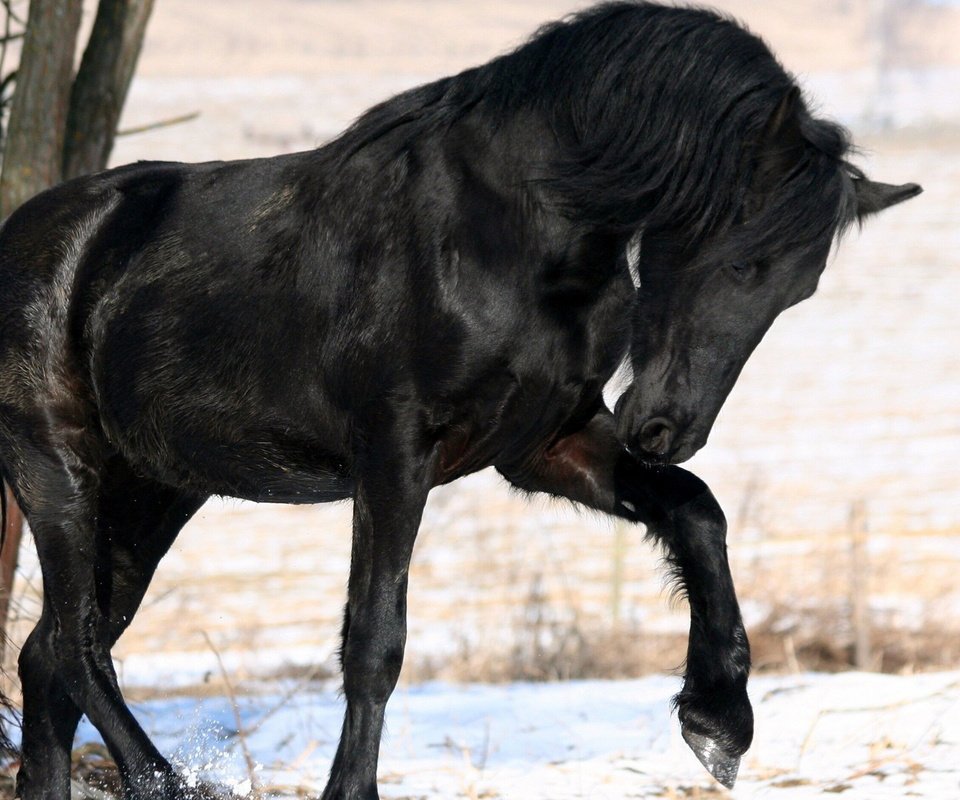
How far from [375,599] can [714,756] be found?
3.62ft

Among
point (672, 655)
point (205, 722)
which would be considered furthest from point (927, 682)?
point (205, 722)

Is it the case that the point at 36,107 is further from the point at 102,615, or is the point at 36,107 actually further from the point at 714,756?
the point at 714,756

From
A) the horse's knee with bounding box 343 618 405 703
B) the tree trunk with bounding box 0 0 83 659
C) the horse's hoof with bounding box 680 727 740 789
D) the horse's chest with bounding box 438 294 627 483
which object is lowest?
the horse's hoof with bounding box 680 727 740 789

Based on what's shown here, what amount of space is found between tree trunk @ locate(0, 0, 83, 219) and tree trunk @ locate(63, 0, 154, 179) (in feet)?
1.11

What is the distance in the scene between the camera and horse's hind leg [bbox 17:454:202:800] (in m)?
4.23

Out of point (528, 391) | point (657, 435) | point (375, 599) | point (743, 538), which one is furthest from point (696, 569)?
point (743, 538)

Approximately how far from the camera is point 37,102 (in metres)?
5.55

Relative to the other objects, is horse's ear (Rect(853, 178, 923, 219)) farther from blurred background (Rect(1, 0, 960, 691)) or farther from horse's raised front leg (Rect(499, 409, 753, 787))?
horse's raised front leg (Rect(499, 409, 753, 787))

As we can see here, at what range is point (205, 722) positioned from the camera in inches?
228

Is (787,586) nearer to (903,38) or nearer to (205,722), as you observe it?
(205,722)

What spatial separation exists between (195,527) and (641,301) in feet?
36.0

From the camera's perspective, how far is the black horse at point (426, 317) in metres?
3.42

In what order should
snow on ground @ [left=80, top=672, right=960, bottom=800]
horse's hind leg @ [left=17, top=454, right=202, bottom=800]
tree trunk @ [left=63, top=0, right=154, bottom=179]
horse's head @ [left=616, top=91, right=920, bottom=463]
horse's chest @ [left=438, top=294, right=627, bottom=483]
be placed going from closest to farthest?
horse's head @ [left=616, top=91, right=920, bottom=463], horse's chest @ [left=438, top=294, right=627, bottom=483], horse's hind leg @ [left=17, top=454, right=202, bottom=800], snow on ground @ [left=80, top=672, right=960, bottom=800], tree trunk @ [left=63, top=0, right=154, bottom=179]

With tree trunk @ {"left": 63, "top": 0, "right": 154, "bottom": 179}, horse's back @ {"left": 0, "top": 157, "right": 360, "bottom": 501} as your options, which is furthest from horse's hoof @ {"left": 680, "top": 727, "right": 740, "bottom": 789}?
tree trunk @ {"left": 63, "top": 0, "right": 154, "bottom": 179}
